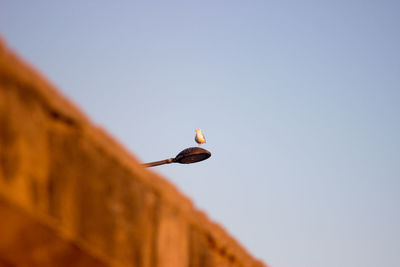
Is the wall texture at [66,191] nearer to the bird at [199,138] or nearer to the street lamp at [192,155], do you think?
the street lamp at [192,155]

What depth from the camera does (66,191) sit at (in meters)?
3.52

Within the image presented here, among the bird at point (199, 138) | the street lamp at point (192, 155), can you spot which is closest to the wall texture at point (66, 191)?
the street lamp at point (192, 155)

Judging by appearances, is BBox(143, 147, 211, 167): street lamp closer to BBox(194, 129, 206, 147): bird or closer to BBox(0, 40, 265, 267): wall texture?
BBox(194, 129, 206, 147): bird

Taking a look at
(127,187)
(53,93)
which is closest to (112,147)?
(127,187)

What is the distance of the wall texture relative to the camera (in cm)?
327

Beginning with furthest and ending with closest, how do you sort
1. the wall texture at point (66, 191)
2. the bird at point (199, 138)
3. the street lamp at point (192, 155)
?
the bird at point (199, 138)
the street lamp at point (192, 155)
the wall texture at point (66, 191)

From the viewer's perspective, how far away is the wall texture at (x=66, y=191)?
327 cm

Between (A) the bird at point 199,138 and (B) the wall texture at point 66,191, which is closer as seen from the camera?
(B) the wall texture at point 66,191

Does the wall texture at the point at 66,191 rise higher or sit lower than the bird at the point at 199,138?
lower

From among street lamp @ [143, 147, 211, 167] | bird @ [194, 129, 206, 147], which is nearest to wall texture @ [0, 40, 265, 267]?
street lamp @ [143, 147, 211, 167]

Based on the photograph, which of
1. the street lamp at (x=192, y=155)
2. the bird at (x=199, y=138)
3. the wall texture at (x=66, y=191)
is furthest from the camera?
the bird at (x=199, y=138)

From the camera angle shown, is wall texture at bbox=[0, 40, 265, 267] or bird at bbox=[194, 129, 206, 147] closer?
wall texture at bbox=[0, 40, 265, 267]

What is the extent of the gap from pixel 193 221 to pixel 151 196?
25.0 inches

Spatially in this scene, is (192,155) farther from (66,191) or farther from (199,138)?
(66,191)
